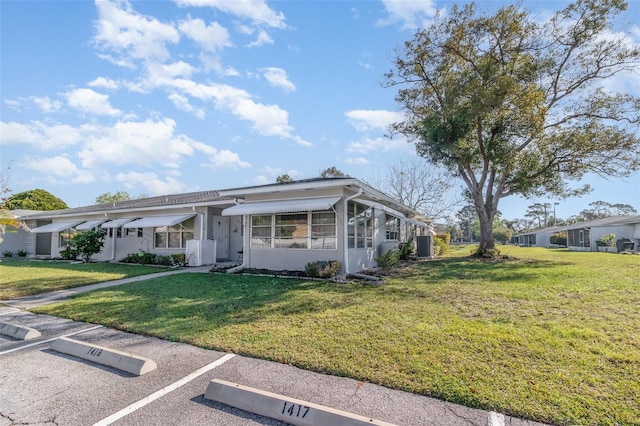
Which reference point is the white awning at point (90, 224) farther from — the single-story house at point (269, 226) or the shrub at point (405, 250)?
the shrub at point (405, 250)

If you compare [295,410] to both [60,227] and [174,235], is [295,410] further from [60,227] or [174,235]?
[60,227]

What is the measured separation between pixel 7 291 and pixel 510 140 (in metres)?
23.2

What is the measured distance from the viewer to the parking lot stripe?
3.41 metres

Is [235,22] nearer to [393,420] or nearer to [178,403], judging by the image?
[178,403]

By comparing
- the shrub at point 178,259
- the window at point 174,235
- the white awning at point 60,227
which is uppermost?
the white awning at point 60,227

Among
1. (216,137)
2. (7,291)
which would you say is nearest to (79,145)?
(216,137)

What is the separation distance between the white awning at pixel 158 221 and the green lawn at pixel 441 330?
6715 mm

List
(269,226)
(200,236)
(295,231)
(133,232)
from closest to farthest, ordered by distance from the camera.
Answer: (295,231) < (269,226) < (200,236) < (133,232)

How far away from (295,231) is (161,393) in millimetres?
9553

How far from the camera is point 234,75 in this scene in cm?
1318

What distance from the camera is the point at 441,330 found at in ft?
18.9

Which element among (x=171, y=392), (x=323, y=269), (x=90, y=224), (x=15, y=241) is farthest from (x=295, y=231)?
(x=15, y=241)

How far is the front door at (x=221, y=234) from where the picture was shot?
18078mm

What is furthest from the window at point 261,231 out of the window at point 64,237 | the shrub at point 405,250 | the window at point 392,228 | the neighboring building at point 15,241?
the neighboring building at point 15,241
